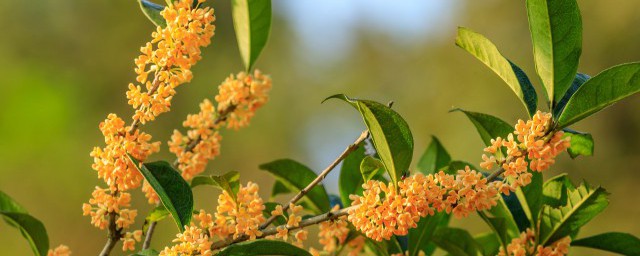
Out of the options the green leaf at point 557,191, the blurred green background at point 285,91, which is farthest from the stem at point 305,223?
the blurred green background at point 285,91

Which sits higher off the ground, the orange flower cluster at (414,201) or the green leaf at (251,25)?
the green leaf at (251,25)

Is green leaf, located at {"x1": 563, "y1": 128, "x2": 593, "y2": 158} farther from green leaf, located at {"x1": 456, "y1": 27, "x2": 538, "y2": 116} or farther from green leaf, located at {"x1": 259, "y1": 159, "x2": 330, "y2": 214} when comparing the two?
green leaf, located at {"x1": 259, "y1": 159, "x2": 330, "y2": 214}

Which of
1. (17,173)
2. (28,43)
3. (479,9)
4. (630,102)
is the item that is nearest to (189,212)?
(630,102)

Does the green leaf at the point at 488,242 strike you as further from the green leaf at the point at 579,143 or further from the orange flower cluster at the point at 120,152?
the orange flower cluster at the point at 120,152

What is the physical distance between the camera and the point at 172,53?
923 mm

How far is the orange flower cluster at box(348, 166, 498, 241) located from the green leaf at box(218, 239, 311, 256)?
85mm

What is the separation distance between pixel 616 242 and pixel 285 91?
12.5 meters

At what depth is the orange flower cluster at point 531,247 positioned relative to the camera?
1.02 metres

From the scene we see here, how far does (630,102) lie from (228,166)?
21.2 feet

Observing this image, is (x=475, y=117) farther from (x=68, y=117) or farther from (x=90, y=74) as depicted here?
(x=90, y=74)

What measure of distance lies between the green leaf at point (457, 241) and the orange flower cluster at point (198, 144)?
367mm

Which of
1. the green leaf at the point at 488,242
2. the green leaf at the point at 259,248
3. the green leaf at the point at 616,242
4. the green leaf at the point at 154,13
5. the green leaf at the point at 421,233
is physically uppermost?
the green leaf at the point at 154,13

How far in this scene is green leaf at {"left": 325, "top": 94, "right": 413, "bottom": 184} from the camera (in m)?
0.82

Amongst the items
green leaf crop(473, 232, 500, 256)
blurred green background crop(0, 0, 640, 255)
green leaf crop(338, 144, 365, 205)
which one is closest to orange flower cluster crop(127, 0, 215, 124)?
green leaf crop(338, 144, 365, 205)
